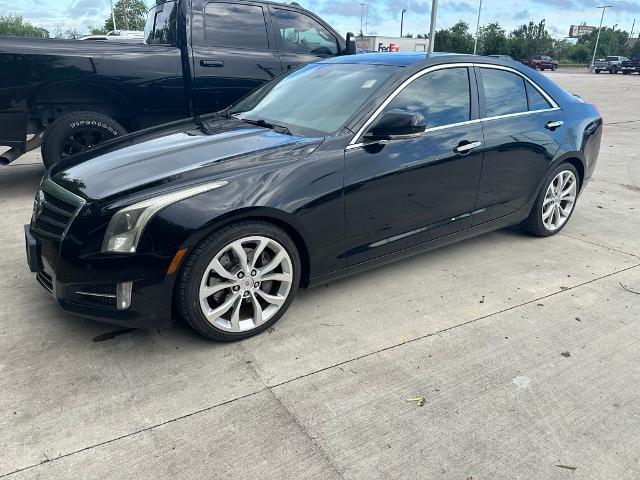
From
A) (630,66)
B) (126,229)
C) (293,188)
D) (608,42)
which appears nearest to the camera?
(126,229)

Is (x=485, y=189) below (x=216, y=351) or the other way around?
the other way around

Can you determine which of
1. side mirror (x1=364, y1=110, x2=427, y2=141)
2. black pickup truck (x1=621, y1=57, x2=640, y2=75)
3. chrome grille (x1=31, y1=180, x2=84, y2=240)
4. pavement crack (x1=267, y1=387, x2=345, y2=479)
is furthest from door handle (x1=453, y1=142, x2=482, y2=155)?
black pickup truck (x1=621, y1=57, x2=640, y2=75)

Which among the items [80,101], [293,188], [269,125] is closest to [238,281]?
[293,188]

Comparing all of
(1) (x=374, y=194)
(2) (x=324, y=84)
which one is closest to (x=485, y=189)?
(1) (x=374, y=194)

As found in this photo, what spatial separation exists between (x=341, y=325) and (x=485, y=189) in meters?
1.63

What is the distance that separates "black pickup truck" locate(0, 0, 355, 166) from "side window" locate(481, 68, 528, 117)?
10.1 feet

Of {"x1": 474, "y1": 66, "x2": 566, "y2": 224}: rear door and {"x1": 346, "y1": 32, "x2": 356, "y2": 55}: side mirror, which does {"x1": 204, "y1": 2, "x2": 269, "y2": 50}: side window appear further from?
{"x1": 474, "y1": 66, "x2": 566, "y2": 224}: rear door

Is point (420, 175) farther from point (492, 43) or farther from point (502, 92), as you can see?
point (492, 43)

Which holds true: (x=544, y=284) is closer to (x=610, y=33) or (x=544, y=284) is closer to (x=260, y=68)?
(x=260, y=68)

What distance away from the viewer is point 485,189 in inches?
154

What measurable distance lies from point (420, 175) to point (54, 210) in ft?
7.25

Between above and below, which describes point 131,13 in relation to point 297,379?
above

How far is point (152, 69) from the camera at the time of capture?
220 inches

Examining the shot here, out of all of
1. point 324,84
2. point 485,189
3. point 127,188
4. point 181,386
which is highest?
point 324,84
